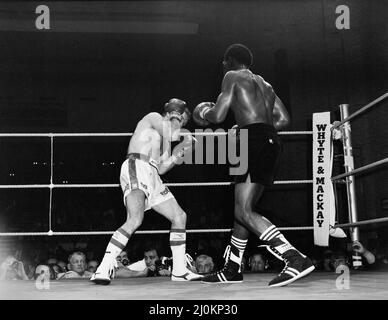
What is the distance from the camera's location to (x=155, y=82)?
6738mm

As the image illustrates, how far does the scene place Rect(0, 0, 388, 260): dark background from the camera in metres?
5.52

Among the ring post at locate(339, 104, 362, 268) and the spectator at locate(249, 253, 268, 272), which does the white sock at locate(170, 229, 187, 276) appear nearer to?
the ring post at locate(339, 104, 362, 268)

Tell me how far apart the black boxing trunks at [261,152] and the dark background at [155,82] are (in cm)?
294

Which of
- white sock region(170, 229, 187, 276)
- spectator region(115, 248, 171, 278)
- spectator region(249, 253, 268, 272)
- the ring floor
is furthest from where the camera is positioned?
spectator region(249, 253, 268, 272)

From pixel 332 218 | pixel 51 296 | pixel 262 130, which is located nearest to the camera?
pixel 51 296

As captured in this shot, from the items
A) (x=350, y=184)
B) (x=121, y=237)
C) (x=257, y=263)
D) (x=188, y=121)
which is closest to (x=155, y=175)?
(x=121, y=237)

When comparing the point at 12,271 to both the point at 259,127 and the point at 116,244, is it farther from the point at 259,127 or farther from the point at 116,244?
the point at 259,127

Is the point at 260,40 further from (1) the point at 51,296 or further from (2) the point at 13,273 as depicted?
(1) the point at 51,296

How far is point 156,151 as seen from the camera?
2.60m

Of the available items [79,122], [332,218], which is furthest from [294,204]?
[79,122]

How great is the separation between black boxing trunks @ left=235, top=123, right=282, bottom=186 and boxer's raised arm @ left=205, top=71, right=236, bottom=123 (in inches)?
5.2

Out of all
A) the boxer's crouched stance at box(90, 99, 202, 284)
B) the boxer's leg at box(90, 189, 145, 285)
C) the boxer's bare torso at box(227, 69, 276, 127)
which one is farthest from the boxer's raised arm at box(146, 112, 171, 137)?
the boxer's bare torso at box(227, 69, 276, 127)

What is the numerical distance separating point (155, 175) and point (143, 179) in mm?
108
